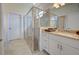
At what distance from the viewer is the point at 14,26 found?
6.40 feet

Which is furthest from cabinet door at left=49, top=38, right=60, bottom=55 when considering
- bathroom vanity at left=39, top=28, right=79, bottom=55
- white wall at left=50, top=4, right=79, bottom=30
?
white wall at left=50, top=4, right=79, bottom=30

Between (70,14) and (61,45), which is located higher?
(70,14)

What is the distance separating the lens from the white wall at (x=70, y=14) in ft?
6.10

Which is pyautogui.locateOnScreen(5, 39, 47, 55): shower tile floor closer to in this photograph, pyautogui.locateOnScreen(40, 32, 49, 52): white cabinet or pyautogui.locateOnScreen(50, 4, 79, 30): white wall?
pyautogui.locateOnScreen(40, 32, 49, 52): white cabinet

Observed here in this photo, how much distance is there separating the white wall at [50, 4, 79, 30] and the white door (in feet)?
2.21

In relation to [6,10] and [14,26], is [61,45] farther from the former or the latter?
[6,10]

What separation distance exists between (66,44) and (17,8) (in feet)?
3.28

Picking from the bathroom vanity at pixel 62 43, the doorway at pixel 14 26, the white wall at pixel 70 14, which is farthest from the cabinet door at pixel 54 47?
the doorway at pixel 14 26

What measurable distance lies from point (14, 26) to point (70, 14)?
955mm

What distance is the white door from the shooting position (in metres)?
1.93

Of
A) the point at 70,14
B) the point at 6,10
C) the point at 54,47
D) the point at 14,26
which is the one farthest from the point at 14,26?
the point at 70,14

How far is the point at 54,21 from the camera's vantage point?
6.75 feet

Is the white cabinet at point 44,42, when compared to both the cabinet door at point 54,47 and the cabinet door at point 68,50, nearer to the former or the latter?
the cabinet door at point 54,47
